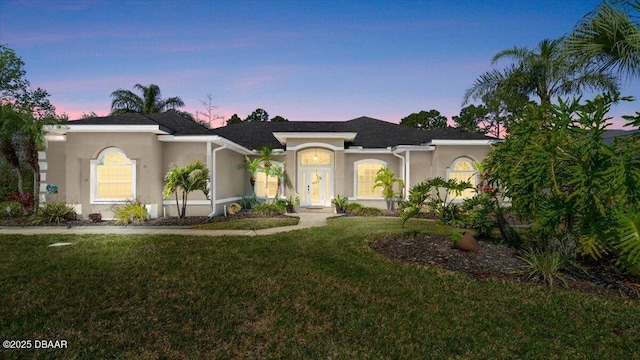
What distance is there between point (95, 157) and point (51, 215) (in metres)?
2.87

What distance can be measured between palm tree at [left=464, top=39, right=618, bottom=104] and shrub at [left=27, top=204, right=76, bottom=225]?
2249 cm

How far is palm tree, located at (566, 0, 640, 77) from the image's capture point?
660 centimetres

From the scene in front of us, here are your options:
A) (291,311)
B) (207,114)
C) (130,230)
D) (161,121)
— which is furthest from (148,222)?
(207,114)

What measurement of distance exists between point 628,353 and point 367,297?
10.4 ft

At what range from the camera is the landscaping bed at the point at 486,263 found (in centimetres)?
596

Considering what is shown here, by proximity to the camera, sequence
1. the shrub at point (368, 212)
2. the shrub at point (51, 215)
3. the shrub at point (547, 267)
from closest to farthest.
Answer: the shrub at point (547, 267)
the shrub at point (51, 215)
the shrub at point (368, 212)

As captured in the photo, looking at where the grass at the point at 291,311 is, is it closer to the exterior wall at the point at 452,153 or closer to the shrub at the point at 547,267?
the shrub at the point at 547,267

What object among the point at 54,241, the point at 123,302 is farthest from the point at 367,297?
the point at 54,241

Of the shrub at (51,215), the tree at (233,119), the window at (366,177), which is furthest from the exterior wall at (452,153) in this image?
the tree at (233,119)

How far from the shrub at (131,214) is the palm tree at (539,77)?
19.6m

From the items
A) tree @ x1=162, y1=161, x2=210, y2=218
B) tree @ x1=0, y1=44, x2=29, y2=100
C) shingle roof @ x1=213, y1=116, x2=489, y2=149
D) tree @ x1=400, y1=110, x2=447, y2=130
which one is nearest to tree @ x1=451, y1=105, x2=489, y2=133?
tree @ x1=400, y1=110, x2=447, y2=130

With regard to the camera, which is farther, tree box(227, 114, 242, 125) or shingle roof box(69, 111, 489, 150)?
tree box(227, 114, 242, 125)

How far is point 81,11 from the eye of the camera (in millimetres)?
13688

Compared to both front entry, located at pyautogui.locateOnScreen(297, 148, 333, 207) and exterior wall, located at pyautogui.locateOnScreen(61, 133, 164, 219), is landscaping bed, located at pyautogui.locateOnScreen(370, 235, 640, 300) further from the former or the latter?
exterior wall, located at pyautogui.locateOnScreen(61, 133, 164, 219)
